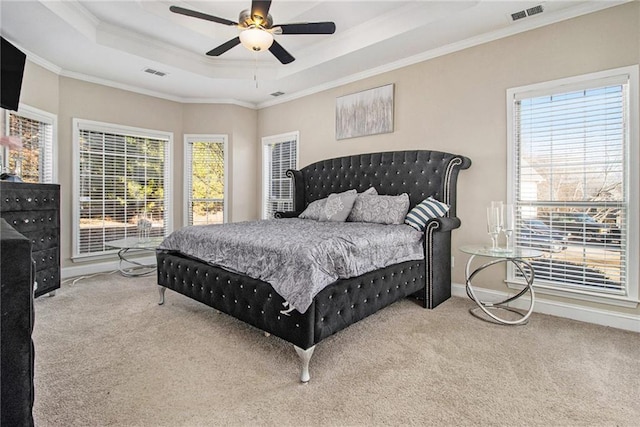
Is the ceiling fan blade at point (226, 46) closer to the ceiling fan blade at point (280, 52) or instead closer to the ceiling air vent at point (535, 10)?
the ceiling fan blade at point (280, 52)

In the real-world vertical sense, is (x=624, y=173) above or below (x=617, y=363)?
above

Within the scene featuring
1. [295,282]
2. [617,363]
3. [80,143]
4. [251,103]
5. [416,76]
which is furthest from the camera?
[251,103]

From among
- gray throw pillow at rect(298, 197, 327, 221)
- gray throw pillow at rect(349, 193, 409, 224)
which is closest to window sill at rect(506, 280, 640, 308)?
gray throw pillow at rect(349, 193, 409, 224)

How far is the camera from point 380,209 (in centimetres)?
371

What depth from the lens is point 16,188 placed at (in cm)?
316

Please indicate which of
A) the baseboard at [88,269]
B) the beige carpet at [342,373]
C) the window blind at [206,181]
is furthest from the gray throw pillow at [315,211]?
the baseboard at [88,269]

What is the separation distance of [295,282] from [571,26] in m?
3.43

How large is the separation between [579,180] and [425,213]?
1.39m

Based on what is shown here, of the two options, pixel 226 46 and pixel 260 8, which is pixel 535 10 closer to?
pixel 260 8

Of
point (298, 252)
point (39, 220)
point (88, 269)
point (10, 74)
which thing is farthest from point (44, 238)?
point (298, 252)

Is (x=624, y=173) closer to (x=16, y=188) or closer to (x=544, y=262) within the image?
(x=544, y=262)

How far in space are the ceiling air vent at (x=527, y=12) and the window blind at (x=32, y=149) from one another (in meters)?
5.47

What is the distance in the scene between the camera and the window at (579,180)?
277cm

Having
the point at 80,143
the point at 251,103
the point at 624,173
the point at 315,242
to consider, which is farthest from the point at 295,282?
the point at 251,103
